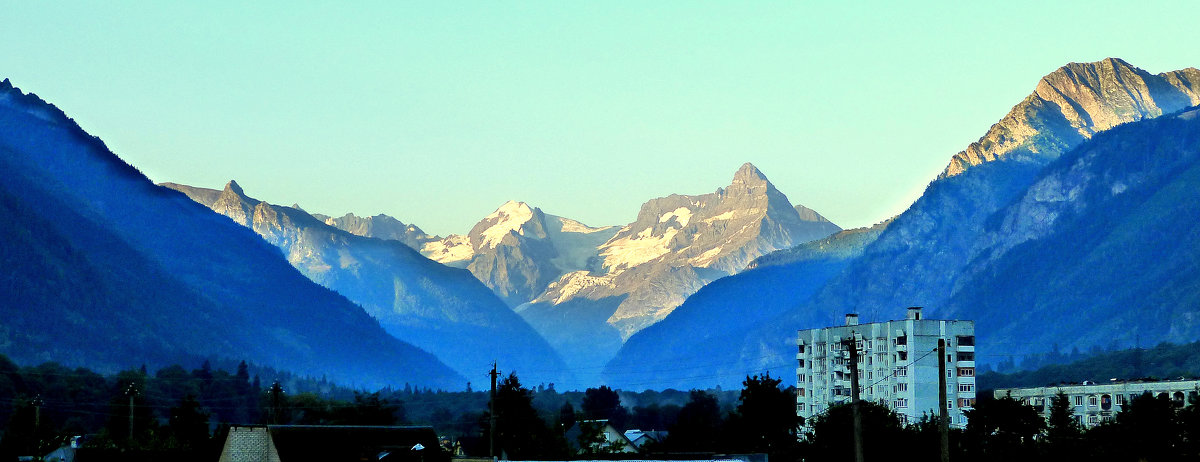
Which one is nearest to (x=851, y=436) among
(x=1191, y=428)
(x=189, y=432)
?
(x=1191, y=428)

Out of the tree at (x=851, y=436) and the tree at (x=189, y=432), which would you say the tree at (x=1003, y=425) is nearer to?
the tree at (x=851, y=436)

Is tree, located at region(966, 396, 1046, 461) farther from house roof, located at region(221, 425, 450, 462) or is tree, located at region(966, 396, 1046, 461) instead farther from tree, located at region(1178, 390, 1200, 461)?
house roof, located at region(221, 425, 450, 462)

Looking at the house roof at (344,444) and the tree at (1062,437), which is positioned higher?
the tree at (1062,437)

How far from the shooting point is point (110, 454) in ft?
506

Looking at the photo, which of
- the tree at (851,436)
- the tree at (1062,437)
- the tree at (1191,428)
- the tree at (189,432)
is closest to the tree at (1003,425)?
the tree at (1062,437)

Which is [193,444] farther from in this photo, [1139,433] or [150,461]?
[1139,433]

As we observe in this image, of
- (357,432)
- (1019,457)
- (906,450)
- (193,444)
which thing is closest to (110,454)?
(193,444)

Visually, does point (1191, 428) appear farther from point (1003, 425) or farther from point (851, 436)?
point (1003, 425)

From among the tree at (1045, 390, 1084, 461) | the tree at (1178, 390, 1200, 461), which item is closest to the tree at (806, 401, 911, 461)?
the tree at (1045, 390, 1084, 461)

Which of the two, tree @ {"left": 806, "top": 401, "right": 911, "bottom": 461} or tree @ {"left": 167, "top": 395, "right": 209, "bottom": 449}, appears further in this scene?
tree @ {"left": 167, "top": 395, "right": 209, "bottom": 449}

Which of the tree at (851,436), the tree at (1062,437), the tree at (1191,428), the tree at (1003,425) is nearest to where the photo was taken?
the tree at (1191,428)

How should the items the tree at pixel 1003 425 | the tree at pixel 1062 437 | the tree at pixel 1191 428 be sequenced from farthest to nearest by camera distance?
the tree at pixel 1003 425 → the tree at pixel 1062 437 → the tree at pixel 1191 428

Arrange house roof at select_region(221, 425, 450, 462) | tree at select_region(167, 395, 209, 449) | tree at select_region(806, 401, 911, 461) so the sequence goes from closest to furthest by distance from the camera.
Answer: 1. house roof at select_region(221, 425, 450, 462)
2. tree at select_region(806, 401, 911, 461)
3. tree at select_region(167, 395, 209, 449)

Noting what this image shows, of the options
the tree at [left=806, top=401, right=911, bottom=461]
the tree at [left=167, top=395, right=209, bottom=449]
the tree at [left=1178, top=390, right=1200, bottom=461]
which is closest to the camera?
the tree at [left=1178, top=390, right=1200, bottom=461]
